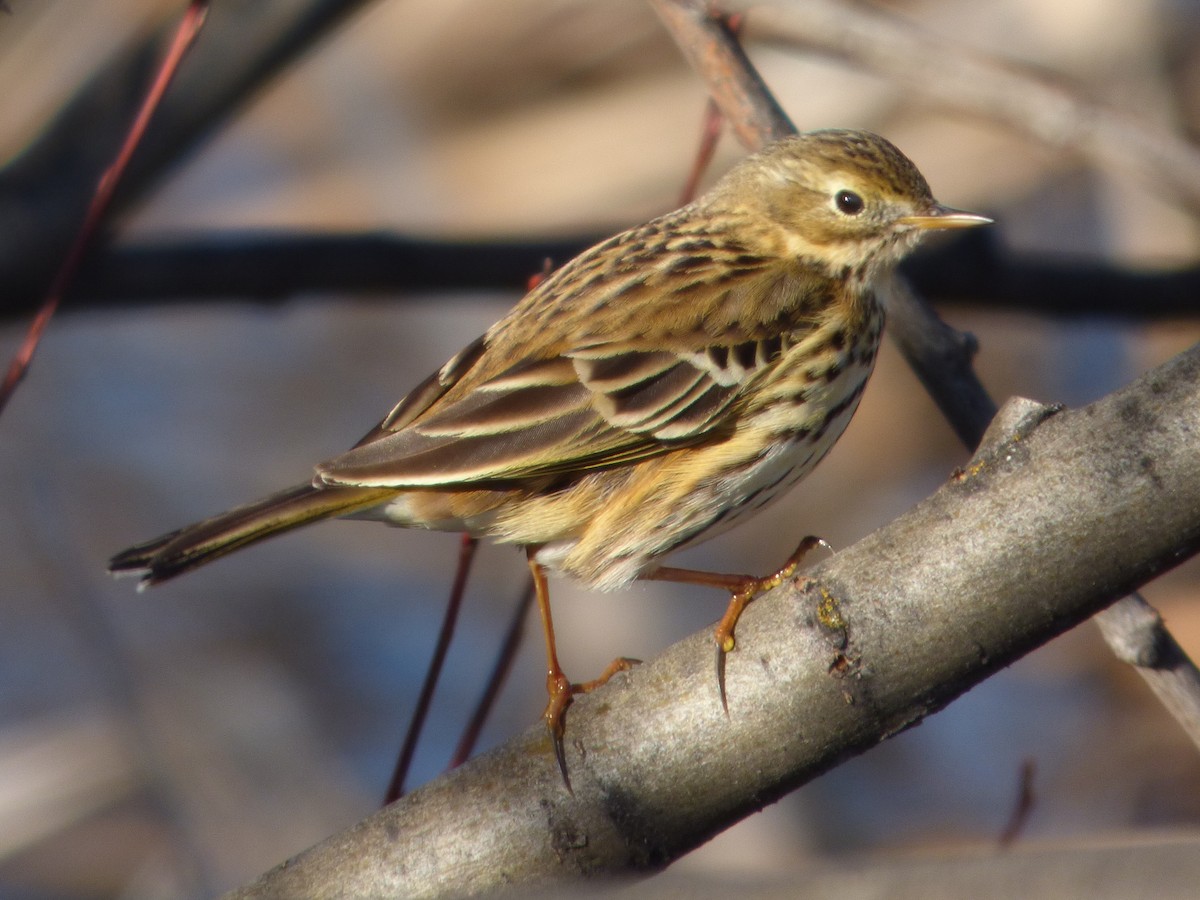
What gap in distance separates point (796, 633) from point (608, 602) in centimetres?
620

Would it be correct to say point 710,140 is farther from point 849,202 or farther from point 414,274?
point 414,274

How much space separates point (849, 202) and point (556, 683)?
77.1 inches

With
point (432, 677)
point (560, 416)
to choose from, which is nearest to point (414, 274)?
point (560, 416)

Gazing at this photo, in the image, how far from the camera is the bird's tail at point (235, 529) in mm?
3801

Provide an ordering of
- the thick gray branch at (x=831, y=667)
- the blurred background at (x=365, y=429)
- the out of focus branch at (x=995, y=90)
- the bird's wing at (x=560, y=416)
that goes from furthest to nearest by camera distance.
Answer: the blurred background at (x=365, y=429), the out of focus branch at (x=995, y=90), the bird's wing at (x=560, y=416), the thick gray branch at (x=831, y=667)

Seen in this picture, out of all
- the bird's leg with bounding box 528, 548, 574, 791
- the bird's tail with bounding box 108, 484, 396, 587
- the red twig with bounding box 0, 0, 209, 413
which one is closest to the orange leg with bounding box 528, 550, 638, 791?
the bird's leg with bounding box 528, 548, 574, 791

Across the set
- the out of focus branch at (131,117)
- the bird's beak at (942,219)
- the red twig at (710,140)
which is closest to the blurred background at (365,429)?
the out of focus branch at (131,117)

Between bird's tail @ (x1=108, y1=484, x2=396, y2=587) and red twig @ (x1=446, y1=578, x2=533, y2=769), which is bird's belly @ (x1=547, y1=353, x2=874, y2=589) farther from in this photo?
bird's tail @ (x1=108, y1=484, x2=396, y2=587)

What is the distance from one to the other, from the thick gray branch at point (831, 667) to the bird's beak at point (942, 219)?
1.81 m

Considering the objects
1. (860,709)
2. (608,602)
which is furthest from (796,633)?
(608,602)

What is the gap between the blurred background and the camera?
7.98m

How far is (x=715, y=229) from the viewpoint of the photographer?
16.5 ft

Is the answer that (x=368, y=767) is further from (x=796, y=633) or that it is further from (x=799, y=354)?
(x=796, y=633)

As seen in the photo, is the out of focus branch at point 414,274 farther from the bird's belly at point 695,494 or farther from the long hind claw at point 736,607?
the long hind claw at point 736,607
